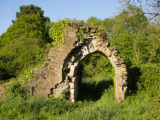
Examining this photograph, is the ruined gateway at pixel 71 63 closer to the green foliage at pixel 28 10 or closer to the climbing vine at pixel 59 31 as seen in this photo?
the climbing vine at pixel 59 31

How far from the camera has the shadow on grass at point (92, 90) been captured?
10130 mm

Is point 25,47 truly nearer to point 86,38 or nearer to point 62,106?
point 86,38

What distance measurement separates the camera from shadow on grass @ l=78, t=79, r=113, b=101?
10.1m

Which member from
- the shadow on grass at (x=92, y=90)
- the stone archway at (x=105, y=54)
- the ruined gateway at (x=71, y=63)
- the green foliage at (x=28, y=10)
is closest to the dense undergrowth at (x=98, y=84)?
the shadow on grass at (x=92, y=90)

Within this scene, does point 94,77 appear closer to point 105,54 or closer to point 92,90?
point 92,90

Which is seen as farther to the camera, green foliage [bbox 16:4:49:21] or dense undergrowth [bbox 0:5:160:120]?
green foliage [bbox 16:4:49:21]

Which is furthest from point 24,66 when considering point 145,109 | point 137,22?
point 137,22

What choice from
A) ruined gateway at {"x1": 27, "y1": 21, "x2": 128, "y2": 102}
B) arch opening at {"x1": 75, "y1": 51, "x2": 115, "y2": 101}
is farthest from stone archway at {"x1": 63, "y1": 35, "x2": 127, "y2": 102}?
arch opening at {"x1": 75, "y1": 51, "x2": 115, "y2": 101}

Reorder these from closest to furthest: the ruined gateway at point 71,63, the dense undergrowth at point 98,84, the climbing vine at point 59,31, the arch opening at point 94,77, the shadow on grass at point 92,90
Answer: the dense undergrowth at point 98,84 < the ruined gateway at point 71,63 < the climbing vine at point 59,31 < the shadow on grass at point 92,90 < the arch opening at point 94,77

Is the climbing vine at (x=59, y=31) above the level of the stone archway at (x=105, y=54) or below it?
above

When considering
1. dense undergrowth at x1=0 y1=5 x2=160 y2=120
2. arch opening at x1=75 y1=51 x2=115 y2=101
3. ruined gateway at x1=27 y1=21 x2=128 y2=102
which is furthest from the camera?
arch opening at x1=75 y1=51 x2=115 y2=101

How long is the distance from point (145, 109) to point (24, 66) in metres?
10.3

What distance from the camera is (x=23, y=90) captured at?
8.77 metres

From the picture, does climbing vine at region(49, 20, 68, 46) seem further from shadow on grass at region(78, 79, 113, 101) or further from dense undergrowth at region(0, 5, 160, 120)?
shadow on grass at region(78, 79, 113, 101)
